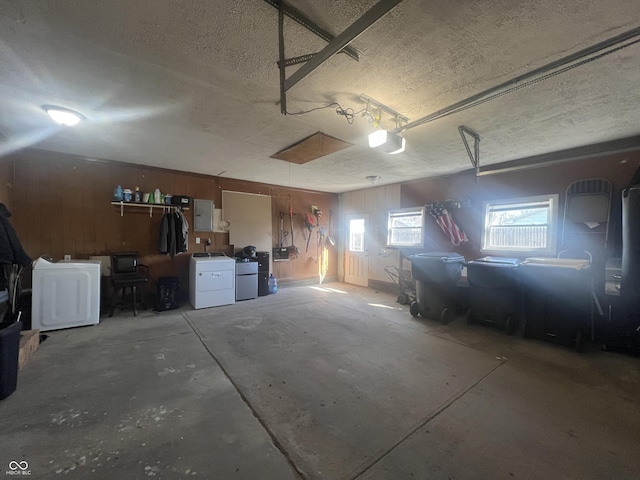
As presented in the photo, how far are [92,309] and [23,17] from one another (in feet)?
11.8

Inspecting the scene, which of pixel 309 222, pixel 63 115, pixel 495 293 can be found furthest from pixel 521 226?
pixel 63 115

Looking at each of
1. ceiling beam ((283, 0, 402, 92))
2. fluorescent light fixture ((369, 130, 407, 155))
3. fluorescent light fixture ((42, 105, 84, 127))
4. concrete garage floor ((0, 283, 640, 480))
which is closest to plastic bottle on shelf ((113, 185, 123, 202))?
fluorescent light fixture ((42, 105, 84, 127))

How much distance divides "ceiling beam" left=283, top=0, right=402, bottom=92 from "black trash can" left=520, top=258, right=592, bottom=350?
3.51m

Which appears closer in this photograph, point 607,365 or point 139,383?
point 139,383

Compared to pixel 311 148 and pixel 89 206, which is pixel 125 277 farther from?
pixel 311 148

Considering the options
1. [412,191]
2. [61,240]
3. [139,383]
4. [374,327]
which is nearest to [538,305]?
[374,327]

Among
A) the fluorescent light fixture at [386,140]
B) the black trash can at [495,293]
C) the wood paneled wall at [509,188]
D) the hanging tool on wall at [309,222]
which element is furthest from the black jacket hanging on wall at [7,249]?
the wood paneled wall at [509,188]

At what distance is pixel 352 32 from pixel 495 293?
3808 mm

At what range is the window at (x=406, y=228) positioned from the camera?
577 cm

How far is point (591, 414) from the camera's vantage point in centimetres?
194

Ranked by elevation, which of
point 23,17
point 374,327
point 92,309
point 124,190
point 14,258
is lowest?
point 374,327

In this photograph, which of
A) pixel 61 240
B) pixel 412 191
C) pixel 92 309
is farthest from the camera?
pixel 412 191

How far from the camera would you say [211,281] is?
Result: 475 centimetres

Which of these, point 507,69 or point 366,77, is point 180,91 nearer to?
point 366,77
